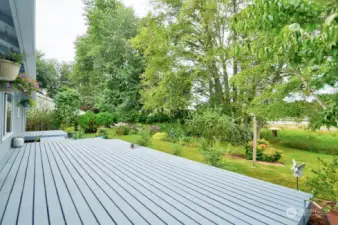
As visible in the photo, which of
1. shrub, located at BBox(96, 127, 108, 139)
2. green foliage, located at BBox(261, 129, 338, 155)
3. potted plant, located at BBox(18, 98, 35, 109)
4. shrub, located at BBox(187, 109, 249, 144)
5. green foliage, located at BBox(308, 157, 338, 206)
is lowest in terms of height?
green foliage, located at BBox(261, 129, 338, 155)

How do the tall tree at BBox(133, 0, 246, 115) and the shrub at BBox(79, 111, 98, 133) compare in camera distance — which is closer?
the tall tree at BBox(133, 0, 246, 115)

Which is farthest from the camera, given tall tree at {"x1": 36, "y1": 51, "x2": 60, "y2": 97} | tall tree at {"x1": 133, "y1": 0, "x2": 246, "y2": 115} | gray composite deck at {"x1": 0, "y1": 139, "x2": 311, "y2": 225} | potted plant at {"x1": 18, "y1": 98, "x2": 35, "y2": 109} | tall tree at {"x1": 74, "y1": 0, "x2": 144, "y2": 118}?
tall tree at {"x1": 36, "y1": 51, "x2": 60, "y2": 97}

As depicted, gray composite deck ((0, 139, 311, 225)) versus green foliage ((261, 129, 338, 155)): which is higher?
gray composite deck ((0, 139, 311, 225))

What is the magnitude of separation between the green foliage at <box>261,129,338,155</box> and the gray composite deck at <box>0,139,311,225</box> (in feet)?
24.7

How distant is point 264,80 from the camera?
7.40m

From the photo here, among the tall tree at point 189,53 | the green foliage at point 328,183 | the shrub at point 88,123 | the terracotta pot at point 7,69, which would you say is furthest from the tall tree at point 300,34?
the shrub at point 88,123

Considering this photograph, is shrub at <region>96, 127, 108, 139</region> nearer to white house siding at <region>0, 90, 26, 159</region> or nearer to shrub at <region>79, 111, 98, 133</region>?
white house siding at <region>0, 90, 26, 159</region>

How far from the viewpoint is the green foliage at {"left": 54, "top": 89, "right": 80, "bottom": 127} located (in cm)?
1197

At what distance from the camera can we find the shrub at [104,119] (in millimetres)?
13484

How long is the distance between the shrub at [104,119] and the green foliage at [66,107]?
148cm

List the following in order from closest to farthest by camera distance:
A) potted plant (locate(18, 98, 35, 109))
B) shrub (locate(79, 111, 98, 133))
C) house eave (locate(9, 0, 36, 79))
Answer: house eave (locate(9, 0, 36, 79)) < potted plant (locate(18, 98, 35, 109)) < shrub (locate(79, 111, 98, 133))

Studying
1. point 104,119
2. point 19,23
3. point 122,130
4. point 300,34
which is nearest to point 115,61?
point 104,119

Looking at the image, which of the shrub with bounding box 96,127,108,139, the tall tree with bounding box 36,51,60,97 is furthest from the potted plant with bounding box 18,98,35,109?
the tall tree with bounding box 36,51,60,97

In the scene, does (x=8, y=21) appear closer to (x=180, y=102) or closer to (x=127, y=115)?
(x=180, y=102)
